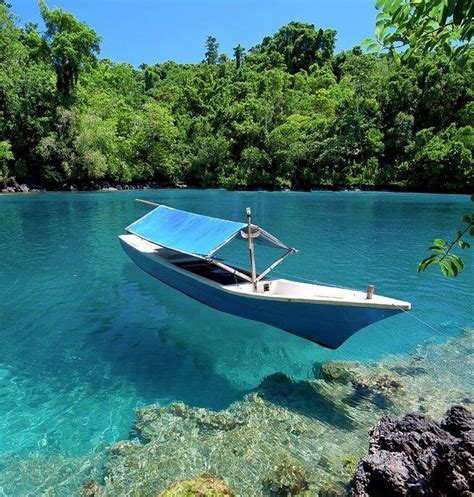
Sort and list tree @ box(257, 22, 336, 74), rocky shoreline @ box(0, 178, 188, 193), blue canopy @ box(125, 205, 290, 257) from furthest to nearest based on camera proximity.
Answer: tree @ box(257, 22, 336, 74) < rocky shoreline @ box(0, 178, 188, 193) < blue canopy @ box(125, 205, 290, 257)

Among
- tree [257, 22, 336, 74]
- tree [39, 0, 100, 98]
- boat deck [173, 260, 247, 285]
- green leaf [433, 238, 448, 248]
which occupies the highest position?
tree [257, 22, 336, 74]

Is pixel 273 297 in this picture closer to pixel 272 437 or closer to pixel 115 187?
pixel 272 437

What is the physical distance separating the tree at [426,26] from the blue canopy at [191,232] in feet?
35.2

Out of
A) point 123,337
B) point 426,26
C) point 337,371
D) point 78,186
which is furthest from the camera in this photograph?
point 78,186

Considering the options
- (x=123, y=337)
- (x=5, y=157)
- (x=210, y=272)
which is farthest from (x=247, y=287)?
(x=5, y=157)

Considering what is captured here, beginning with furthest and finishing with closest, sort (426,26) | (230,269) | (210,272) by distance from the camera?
(210,272) < (230,269) < (426,26)

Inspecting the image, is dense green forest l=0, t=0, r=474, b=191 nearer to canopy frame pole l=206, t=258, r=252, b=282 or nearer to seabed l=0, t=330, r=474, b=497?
canopy frame pole l=206, t=258, r=252, b=282

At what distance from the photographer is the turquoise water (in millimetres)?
9625

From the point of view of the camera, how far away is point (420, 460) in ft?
21.6

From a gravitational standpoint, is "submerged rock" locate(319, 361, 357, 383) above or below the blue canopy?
below

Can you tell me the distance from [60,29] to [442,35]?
244ft

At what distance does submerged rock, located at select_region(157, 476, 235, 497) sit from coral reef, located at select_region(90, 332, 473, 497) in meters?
0.96

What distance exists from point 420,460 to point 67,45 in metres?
71.1

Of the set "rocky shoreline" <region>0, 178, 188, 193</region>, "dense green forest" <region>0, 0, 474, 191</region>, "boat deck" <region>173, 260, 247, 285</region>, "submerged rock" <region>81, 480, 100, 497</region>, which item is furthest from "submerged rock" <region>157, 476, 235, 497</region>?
"rocky shoreline" <region>0, 178, 188, 193</region>
